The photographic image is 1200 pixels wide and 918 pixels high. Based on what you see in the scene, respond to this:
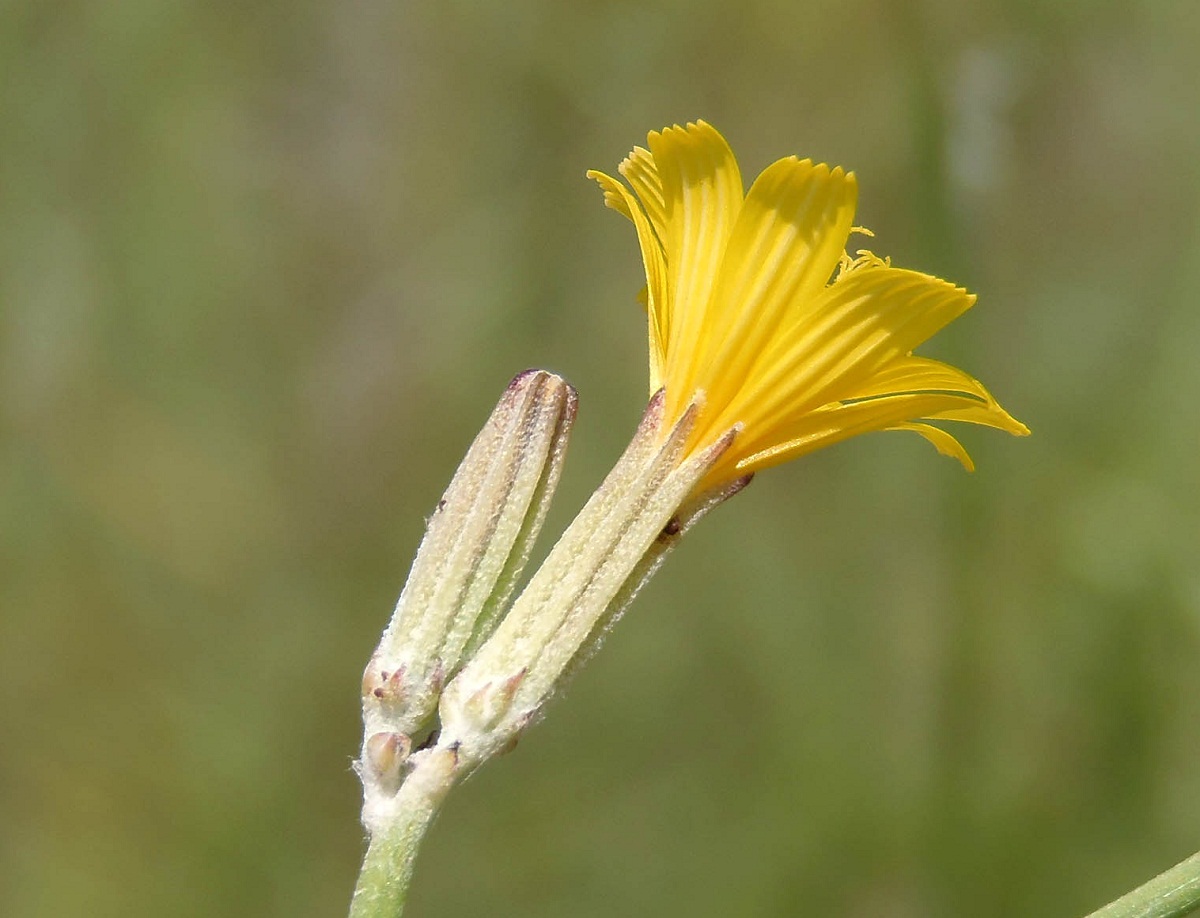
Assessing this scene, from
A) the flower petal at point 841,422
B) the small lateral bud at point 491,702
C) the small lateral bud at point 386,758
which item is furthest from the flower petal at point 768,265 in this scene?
the small lateral bud at point 386,758

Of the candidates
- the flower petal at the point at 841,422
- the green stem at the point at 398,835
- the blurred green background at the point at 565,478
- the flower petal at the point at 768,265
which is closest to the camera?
the green stem at the point at 398,835

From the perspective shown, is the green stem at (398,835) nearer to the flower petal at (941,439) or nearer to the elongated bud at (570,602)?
the elongated bud at (570,602)

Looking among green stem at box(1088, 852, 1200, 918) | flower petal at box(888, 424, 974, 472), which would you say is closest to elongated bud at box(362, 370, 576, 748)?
flower petal at box(888, 424, 974, 472)

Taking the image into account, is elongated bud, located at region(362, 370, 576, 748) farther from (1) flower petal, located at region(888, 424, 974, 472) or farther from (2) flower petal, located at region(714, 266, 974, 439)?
(1) flower petal, located at region(888, 424, 974, 472)

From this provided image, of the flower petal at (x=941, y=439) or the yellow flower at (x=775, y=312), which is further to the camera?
the flower petal at (x=941, y=439)

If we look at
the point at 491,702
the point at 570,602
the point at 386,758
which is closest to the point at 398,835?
the point at 386,758
